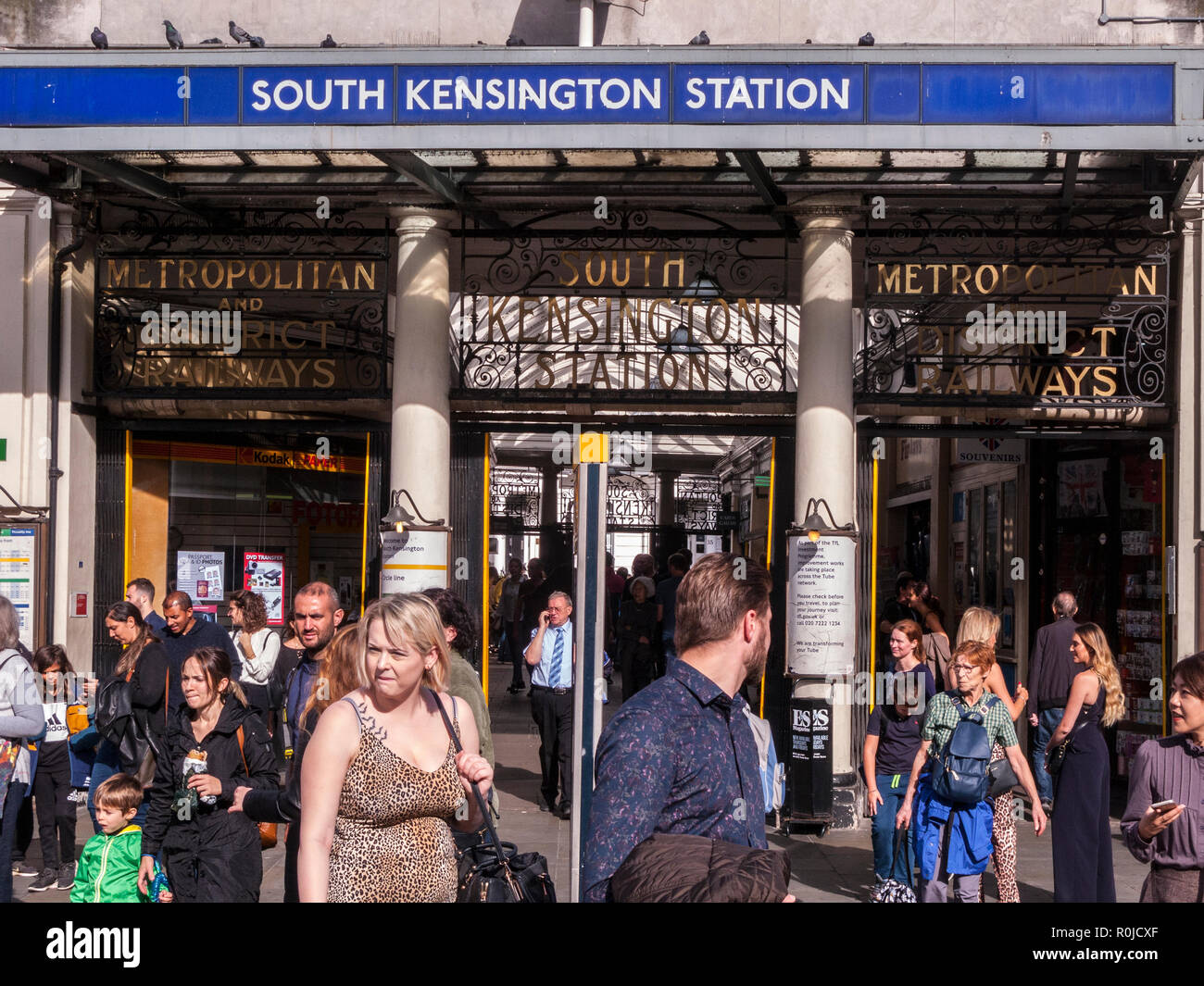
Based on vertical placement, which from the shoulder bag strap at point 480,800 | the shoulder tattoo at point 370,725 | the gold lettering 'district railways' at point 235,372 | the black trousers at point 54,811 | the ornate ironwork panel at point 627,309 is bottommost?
the black trousers at point 54,811

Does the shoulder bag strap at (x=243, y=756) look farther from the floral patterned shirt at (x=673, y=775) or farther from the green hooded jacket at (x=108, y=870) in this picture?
the floral patterned shirt at (x=673, y=775)

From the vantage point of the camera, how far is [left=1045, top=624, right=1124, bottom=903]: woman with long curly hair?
24.7 feet

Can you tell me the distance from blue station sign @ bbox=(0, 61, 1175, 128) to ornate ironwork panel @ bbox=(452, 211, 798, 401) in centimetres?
235

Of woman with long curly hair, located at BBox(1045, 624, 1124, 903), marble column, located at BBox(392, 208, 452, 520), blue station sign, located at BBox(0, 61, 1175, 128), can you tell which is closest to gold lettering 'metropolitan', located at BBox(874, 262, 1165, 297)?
blue station sign, located at BBox(0, 61, 1175, 128)

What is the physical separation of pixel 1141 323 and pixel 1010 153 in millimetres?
2058

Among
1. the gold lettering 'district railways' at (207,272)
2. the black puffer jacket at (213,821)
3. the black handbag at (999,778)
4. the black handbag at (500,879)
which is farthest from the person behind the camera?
the gold lettering 'district railways' at (207,272)

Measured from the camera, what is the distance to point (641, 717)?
10.1 ft

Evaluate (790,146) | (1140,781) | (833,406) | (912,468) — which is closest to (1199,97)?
(790,146)

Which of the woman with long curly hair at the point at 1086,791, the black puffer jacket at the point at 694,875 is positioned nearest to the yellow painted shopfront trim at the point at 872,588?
the woman with long curly hair at the point at 1086,791

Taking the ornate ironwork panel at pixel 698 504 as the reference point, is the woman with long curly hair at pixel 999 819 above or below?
below

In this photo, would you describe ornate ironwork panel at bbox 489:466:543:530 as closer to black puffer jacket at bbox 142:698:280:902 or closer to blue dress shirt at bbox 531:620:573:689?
blue dress shirt at bbox 531:620:573:689

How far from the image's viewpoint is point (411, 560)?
10516 millimetres

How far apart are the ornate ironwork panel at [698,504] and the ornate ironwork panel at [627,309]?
2.32 meters

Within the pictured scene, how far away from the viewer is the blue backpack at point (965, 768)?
22.4 feet
